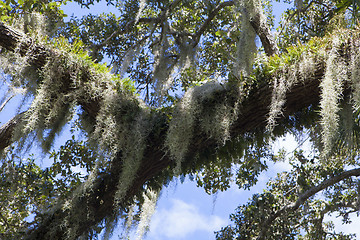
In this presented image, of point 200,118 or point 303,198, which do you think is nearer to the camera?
point 200,118

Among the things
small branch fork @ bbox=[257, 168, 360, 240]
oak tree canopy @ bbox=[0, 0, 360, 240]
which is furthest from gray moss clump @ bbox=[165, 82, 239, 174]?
small branch fork @ bbox=[257, 168, 360, 240]

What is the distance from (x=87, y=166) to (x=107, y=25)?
7.68ft

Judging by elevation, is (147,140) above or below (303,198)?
below

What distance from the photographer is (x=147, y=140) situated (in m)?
3.48

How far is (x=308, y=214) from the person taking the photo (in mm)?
5555

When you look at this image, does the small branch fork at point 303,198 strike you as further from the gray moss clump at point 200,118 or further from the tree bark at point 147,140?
the gray moss clump at point 200,118

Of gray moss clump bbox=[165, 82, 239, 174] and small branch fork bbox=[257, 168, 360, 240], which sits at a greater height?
small branch fork bbox=[257, 168, 360, 240]

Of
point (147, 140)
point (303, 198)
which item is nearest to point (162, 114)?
point (147, 140)

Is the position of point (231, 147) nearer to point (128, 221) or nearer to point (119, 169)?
point (119, 169)

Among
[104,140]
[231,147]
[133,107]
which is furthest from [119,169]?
[231,147]

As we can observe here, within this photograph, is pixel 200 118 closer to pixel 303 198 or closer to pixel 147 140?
pixel 147 140

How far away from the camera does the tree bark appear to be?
323cm

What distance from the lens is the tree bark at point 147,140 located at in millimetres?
3230

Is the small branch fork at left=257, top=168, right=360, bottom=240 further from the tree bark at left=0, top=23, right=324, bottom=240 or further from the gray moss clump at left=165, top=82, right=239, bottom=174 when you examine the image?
the gray moss clump at left=165, top=82, right=239, bottom=174
